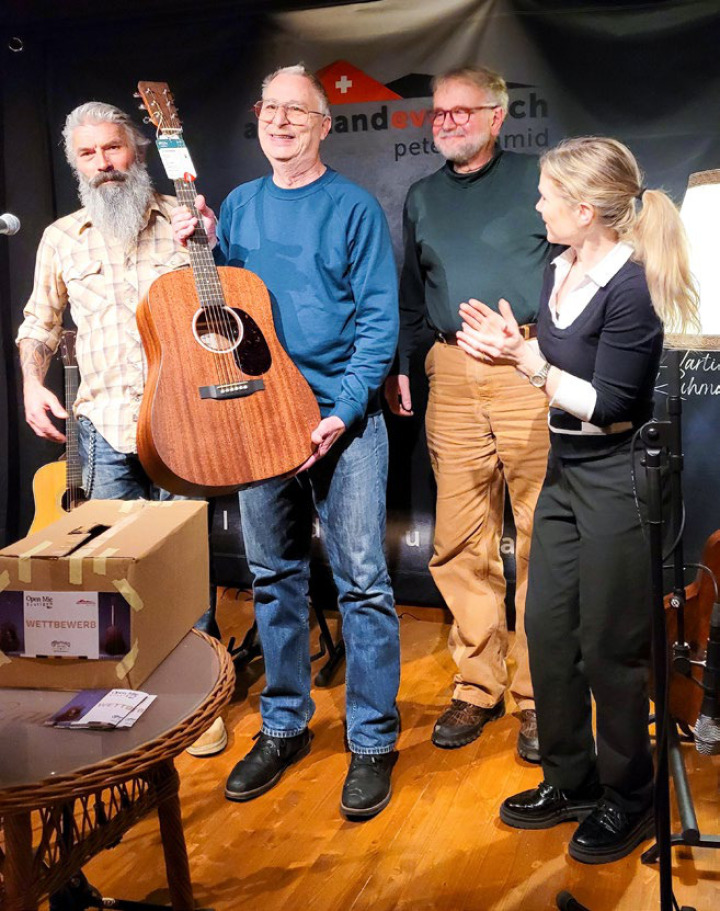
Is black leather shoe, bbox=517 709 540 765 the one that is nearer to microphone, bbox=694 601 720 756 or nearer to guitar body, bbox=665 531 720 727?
guitar body, bbox=665 531 720 727

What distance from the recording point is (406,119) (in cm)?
403

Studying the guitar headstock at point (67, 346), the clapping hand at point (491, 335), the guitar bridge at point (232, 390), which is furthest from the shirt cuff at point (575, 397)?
the guitar headstock at point (67, 346)

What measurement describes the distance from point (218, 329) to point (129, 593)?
982 millimetres

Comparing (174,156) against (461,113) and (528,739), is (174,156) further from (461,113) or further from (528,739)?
(528,739)

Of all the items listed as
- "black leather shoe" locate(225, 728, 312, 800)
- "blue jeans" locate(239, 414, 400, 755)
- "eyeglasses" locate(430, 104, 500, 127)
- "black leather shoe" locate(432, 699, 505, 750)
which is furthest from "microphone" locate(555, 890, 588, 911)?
"eyeglasses" locate(430, 104, 500, 127)

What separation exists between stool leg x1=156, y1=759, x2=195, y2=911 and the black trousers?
102 cm

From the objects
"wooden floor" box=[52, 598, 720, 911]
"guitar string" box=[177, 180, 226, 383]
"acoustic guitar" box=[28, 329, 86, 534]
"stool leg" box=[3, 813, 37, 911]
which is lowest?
"wooden floor" box=[52, 598, 720, 911]

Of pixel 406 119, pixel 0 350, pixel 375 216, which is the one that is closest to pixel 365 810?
pixel 375 216

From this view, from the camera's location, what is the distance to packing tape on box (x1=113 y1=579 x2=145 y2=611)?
188 cm

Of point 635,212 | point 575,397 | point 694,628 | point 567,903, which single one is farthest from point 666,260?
point 567,903

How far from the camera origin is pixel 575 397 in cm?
235

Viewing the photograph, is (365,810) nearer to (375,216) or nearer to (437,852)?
(437,852)

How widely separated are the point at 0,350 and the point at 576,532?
3.15 m

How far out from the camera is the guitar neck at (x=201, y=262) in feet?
8.69
